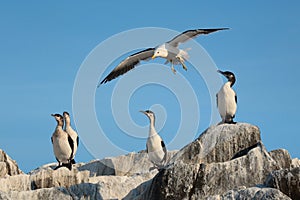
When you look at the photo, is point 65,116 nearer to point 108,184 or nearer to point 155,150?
point 155,150

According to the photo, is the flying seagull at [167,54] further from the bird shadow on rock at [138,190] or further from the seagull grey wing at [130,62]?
the bird shadow on rock at [138,190]

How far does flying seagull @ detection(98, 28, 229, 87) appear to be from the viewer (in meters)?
21.9

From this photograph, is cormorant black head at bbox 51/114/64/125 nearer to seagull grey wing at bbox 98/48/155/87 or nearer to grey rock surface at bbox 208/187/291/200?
seagull grey wing at bbox 98/48/155/87

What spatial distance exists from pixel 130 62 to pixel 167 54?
1.75m

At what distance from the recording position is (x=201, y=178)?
61.8ft

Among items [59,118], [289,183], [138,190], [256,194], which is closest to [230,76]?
[138,190]

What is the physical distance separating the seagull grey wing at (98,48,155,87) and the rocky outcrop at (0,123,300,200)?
3.30 m

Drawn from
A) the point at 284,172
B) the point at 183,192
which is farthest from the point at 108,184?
the point at 284,172

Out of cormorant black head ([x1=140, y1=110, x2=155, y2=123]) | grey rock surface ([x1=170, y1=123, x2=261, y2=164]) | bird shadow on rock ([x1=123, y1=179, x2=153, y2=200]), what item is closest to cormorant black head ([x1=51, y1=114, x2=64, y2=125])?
cormorant black head ([x1=140, y1=110, x2=155, y2=123])

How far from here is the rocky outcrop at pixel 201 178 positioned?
1864 centimetres

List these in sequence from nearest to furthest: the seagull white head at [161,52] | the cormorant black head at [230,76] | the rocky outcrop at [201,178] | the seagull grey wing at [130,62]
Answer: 1. the rocky outcrop at [201,178]
2. the seagull white head at [161,52]
3. the cormorant black head at [230,76]
4. the seagull grey wing at [130,62]

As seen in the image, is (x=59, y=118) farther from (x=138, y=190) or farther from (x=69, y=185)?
(x=138, y=190)

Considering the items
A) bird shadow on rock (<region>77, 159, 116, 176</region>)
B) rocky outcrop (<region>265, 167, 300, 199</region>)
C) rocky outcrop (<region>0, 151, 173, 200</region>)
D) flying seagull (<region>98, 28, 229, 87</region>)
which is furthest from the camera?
bird shadow on rock (<region>77, 159, 116, 176</region>)

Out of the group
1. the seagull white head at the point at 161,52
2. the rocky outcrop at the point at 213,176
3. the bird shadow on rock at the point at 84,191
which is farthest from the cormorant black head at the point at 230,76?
the bird shadow on rock at the point at 84,191
